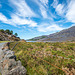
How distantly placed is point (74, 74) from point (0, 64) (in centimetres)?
733

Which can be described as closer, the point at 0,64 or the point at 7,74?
the point at 7,74

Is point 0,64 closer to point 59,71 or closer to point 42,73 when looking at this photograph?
point 42,73

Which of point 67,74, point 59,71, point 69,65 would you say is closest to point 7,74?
point 59,71

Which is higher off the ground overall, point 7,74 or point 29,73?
point 7,74

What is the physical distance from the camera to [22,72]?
15.4ft

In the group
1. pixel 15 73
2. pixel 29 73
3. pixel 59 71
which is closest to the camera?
pixel 15 73

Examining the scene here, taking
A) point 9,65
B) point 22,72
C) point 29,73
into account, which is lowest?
point 29,73

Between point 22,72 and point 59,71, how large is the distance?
3231 mm

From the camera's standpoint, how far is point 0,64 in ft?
20.3

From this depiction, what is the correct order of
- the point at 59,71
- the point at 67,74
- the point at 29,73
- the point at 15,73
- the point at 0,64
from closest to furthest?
the point at 67,74
the point at 15,73
the point at 59,71
the point at 29,73
the point at 0,64

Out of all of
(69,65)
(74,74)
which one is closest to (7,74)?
(74,74)

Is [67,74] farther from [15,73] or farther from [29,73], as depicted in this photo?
[15,73]

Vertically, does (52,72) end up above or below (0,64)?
below

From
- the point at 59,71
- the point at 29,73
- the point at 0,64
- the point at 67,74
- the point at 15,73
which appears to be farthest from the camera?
the point at 0,64
